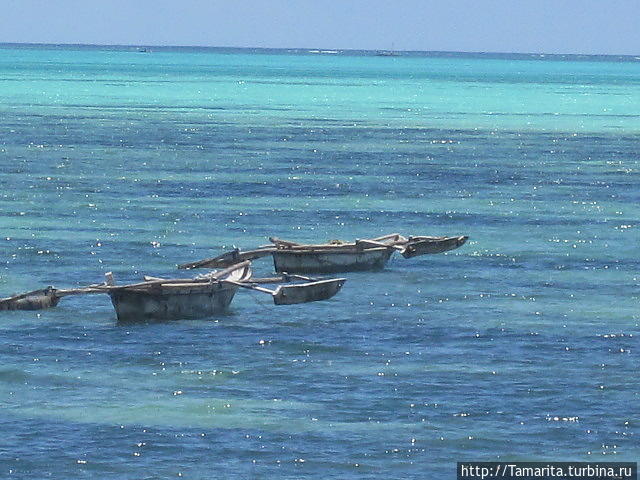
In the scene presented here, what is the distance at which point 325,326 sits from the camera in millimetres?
35781

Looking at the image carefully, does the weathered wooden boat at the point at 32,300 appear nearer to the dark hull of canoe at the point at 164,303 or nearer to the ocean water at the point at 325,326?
the ocean water at the point at 325,326

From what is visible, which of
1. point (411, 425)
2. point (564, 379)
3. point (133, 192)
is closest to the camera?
point (411, 425)

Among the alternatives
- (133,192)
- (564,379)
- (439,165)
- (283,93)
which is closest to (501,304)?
(564,379)

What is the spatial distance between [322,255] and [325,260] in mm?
172

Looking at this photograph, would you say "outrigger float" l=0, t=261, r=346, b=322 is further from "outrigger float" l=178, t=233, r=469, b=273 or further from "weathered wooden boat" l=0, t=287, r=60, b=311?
"outrigger float" l=178, t=233, r=469, b=273

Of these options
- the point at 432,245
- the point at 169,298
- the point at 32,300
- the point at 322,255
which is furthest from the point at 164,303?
the point at 432,245

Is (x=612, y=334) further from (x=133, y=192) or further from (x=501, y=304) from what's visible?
(x=133, y=192)

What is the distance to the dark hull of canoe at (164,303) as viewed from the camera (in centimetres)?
3522

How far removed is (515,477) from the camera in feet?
81.3

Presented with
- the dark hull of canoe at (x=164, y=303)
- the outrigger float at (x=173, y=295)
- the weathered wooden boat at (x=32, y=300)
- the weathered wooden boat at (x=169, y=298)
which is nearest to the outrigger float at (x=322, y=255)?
the outrigger float at (x=173, y=295)

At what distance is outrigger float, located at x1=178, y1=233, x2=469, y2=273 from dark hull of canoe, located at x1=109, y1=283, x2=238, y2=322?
19.1ft

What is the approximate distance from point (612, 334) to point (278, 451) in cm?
1170

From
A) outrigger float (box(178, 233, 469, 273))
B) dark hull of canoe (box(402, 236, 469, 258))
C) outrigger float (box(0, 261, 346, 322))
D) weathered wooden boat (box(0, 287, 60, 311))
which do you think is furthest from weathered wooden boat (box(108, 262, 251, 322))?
dark hull of canoe (box(402, 236, 469, 258))

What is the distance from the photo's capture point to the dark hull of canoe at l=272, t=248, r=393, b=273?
43.1m
